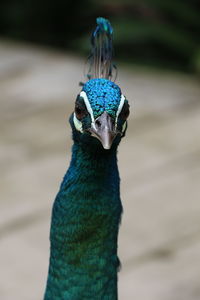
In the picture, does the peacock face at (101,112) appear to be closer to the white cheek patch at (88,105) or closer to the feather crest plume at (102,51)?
the white cheek patch at (88,105)

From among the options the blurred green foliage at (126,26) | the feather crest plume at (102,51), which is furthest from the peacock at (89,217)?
the blurred green foliage at (126,26)

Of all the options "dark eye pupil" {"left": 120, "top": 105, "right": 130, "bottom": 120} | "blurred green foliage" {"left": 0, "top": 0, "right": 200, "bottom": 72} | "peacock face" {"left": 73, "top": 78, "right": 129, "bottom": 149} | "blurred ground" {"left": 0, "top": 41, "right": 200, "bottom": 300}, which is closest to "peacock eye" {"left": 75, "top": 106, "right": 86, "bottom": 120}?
"peacock face" {"left": 73, "top": 78, "right": 129, "bottom": 149}

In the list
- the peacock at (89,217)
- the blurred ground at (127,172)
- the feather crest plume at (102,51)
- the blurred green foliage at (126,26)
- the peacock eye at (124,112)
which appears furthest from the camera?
the blurred green foliage at (126,26)

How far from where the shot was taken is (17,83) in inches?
267

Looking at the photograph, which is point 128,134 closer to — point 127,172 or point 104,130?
point 127,172

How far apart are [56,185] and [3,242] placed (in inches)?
28.8

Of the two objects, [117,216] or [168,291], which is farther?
[168,291]

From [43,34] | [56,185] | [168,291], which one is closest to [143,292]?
[168,291]

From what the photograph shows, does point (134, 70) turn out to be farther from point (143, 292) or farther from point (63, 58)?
point (143, 292)

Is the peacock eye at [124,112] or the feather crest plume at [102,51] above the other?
the feather crest plume at [102,51]

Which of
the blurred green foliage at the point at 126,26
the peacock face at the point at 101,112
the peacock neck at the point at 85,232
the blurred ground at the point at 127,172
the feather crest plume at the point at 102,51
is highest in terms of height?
the blurred green foliage at the point at 126,26

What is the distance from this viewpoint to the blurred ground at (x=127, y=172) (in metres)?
4.41

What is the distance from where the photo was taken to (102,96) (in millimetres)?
2400

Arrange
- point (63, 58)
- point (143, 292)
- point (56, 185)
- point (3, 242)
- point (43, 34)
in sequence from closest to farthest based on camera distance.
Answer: point (143, 292) → point (3, 242) → point (56, 185) → point (63, 58) → point (43, 34)
